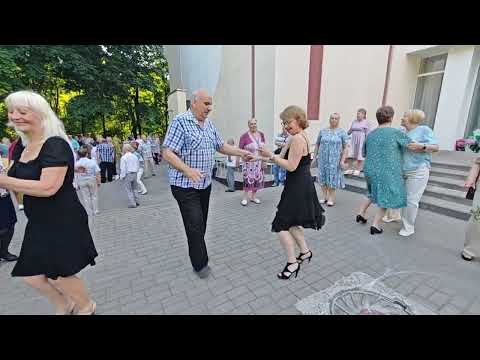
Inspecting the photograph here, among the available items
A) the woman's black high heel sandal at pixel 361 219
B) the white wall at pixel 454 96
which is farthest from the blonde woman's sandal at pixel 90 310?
the white wall at pixel 454 96

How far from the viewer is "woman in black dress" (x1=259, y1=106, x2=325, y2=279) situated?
93.6 inches

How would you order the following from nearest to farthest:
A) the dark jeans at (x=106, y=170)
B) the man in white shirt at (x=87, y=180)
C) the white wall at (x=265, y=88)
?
the man in white shirt at (x=87, y=180), the white wall at (x=265, y=88), the dark jeans at (x=106, y=170)

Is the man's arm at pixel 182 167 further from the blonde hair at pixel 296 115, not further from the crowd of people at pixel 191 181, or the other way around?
the blonde hair at pixel 296 115

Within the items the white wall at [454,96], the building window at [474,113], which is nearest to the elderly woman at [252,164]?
the white wall at [454,96]

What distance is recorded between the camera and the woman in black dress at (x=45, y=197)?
159 cm

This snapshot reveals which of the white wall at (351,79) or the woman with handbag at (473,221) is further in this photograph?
the white wall at (351,79)

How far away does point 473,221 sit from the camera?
9.19ft

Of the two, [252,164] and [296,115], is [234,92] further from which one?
[296,115]

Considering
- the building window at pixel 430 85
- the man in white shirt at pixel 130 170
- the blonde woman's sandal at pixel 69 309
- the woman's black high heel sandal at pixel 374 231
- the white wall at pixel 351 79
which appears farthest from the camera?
the white wall at pixel 351 79

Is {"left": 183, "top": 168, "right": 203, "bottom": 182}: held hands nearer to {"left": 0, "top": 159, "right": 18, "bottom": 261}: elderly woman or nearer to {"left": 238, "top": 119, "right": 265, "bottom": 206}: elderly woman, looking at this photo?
{"left": 0, "top": 159, "right": 18, "bottom": 261}: elderly woman

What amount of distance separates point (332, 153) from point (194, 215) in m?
3.25

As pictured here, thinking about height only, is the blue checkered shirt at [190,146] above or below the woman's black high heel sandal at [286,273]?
above

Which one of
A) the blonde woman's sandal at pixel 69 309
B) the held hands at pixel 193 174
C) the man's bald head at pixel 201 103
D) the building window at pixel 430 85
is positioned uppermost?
the building window at pixel 430 85

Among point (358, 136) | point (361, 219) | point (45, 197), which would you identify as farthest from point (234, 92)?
point (45, 197)
